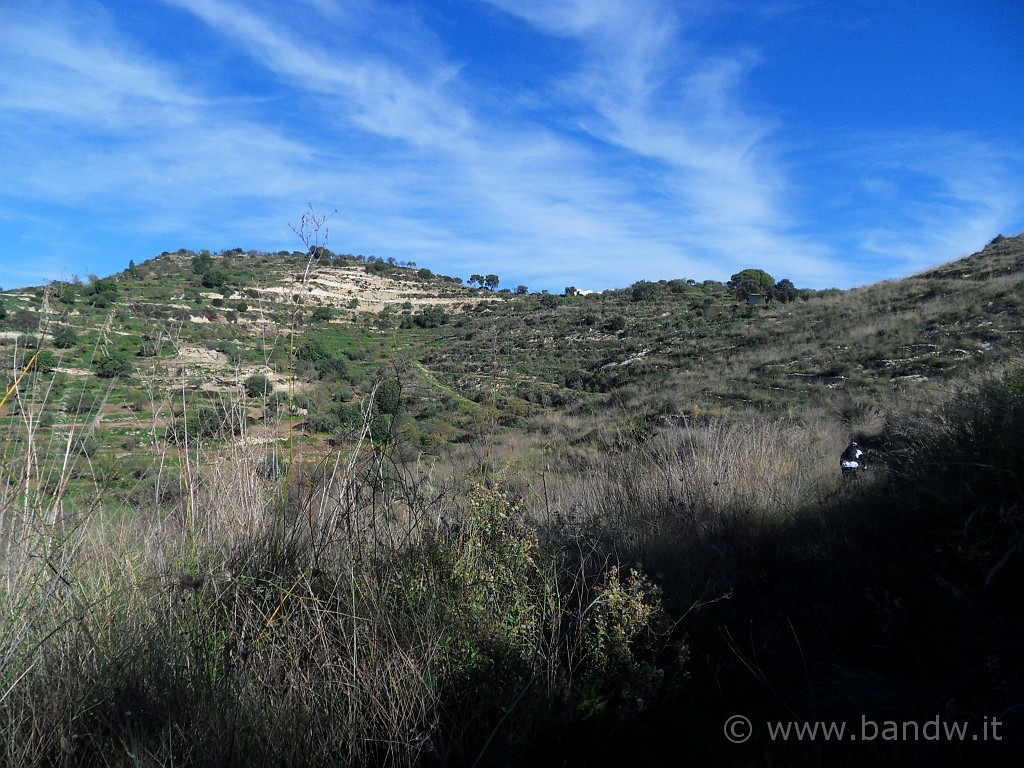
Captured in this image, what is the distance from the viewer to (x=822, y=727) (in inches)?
98.7

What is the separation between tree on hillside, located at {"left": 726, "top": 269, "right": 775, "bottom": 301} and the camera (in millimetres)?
34031

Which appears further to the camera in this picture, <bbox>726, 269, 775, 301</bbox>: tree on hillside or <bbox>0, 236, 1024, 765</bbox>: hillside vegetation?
<bbox>726, 269, 775, 301</bbox>: tree on hillside

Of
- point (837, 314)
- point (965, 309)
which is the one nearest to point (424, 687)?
point (965, 309)

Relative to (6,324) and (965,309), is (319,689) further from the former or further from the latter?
(965,309)

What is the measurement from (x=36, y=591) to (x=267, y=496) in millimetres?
1044

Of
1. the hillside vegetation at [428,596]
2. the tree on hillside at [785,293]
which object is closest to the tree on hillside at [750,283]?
the tree on hillside at [785,293]

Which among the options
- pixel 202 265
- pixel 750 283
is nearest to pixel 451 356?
pixel 202 265

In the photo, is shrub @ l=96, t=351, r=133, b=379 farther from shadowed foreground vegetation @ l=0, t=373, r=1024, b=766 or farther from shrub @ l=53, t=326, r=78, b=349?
shadowed foreground vegetation @ l=0, t=373, r=1024, b=766

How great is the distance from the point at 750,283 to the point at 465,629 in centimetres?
3966

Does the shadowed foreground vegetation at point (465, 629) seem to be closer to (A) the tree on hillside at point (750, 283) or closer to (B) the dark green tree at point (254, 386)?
(B) the dark green tree at point (254, 386)
